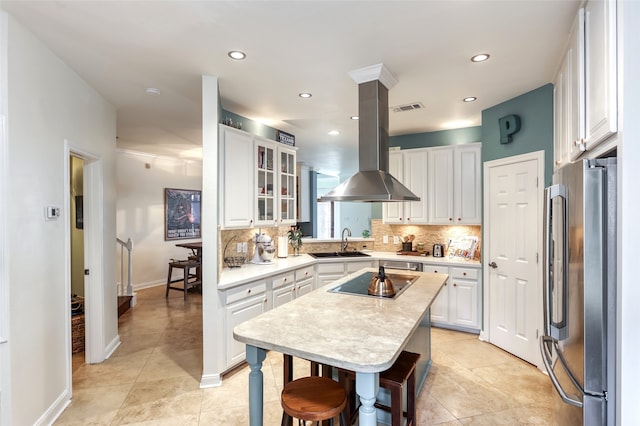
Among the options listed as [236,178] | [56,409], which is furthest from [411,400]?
[56,409]

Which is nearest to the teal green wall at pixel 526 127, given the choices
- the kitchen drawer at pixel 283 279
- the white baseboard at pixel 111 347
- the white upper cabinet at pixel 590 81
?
the white upper cabinet at pixel 590 81

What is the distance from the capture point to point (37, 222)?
2135 millimetres

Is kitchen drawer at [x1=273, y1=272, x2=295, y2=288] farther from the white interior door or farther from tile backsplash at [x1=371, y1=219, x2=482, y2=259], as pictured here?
the white interior door

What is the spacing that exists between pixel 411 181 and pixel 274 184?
1966 mm

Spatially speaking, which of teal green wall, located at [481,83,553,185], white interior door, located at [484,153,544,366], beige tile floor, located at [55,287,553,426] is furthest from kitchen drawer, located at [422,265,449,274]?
teal green wall, located at [481,83,553,185]

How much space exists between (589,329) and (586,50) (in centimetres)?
143

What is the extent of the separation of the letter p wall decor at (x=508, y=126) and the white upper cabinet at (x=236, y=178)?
273 cm

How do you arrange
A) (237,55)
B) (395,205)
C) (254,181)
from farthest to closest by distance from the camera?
(395,205) < (254,181) < (237,55)

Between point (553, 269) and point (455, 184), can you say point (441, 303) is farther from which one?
point (553, 269)

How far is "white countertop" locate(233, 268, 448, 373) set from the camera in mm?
1412

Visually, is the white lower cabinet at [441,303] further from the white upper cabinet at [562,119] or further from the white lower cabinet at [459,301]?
the white upper cabinet at [562,119]

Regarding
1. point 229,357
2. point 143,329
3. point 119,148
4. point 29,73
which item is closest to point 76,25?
point 29,73

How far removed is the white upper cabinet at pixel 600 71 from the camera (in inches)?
52.6

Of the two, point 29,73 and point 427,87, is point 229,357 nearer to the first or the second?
point 29,73
